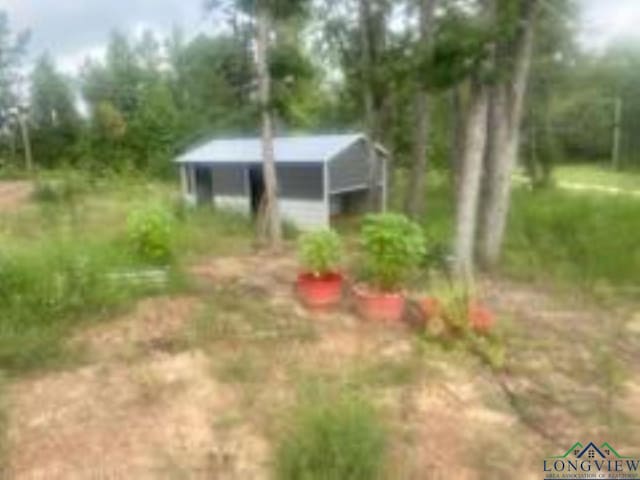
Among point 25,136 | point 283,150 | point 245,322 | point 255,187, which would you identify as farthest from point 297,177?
point 25,136

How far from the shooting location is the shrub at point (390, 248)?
19.7 ft

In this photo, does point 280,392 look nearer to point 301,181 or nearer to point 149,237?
point 149,237

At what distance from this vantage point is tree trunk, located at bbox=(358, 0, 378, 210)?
1296 cm

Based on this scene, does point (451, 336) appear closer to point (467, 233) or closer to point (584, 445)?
point (584, 445)

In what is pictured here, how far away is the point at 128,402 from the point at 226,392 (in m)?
0.70

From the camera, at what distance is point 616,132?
80.2ft

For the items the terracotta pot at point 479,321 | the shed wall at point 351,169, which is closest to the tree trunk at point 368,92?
the shed wall at point 351,169

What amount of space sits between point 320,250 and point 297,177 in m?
7.01

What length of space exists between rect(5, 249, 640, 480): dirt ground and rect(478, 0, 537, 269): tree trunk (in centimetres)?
209

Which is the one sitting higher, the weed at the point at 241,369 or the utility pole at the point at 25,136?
the utility pole at the point at 25,136

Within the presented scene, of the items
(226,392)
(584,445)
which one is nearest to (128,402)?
(226,392)

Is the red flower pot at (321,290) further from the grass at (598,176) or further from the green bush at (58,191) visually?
the grass at (598,176)

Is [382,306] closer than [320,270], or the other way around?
[382,306]

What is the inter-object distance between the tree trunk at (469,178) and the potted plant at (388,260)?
1.29 metres
